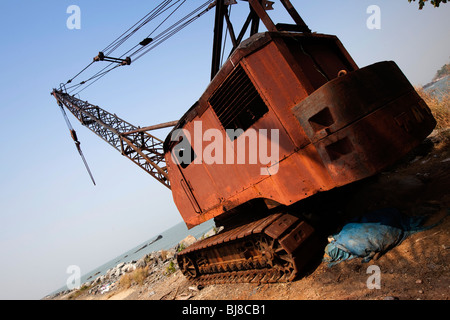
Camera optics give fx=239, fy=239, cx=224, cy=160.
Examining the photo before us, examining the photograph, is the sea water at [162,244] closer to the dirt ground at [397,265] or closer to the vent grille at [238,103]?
the dirt ground at [397,265]

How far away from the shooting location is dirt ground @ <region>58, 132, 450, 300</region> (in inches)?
99.8

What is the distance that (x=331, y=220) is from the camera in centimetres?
471

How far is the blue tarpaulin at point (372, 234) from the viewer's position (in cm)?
326

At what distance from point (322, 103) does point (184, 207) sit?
14.5ft

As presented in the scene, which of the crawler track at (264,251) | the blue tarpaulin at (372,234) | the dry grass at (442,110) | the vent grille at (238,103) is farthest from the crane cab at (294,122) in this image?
the dry grass at (442,110)

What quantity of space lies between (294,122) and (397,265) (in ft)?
7.24

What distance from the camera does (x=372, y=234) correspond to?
132 inches

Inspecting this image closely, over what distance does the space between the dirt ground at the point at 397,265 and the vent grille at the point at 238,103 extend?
259 centimetres

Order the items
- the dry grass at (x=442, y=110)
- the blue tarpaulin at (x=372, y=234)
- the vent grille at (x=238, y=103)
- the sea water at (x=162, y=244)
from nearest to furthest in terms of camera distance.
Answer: the blue tarpaulin at (x=372, y=234) → the vent grille at (x=238, y=103) → the dry grass at (x=442, y=110) → the sea water at (x=162, y=244)

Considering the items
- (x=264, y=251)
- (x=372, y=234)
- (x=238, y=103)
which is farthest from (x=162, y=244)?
(x=372, y=234)

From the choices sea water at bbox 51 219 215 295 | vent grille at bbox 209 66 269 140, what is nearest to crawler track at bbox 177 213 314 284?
vent grille at bbox 209 66 269 140

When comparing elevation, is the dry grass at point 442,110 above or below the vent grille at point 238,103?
below

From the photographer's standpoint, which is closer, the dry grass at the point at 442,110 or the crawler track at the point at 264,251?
the crawler track at the point at 264,251
